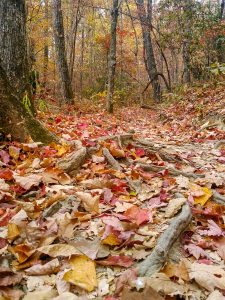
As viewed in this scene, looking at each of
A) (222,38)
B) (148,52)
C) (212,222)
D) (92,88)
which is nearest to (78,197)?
(212,222)

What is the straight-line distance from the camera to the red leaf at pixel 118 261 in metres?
2.00

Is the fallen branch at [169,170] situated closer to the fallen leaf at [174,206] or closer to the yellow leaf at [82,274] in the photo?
the fallen leaf at [174,206]

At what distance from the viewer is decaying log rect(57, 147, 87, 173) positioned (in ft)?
11.1

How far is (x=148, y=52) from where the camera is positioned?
54.4 ft

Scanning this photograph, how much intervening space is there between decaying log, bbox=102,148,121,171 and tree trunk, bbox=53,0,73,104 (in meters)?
6.96

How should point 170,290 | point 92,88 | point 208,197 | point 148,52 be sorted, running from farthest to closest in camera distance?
1. point 92,88
2. point 148,52
3. point 208,197
4. point 170,290

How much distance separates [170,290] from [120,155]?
2200 millimetres

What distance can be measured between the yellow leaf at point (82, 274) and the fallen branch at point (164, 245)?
265mm

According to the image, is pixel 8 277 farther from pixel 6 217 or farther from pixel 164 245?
pixel 164 245

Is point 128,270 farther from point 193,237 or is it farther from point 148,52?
point 148,52

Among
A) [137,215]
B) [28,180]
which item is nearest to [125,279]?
[137,215]

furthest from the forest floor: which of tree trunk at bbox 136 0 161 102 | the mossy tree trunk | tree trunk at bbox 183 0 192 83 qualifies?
tree trunk at bbox 136 0 161 102

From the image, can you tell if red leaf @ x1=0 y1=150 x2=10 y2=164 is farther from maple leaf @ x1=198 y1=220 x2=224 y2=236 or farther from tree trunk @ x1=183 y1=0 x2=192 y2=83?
tree trunk @ x1=183 y1=0 x2=192 y2=83

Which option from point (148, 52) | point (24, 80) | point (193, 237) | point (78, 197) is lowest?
point (193, 237)
